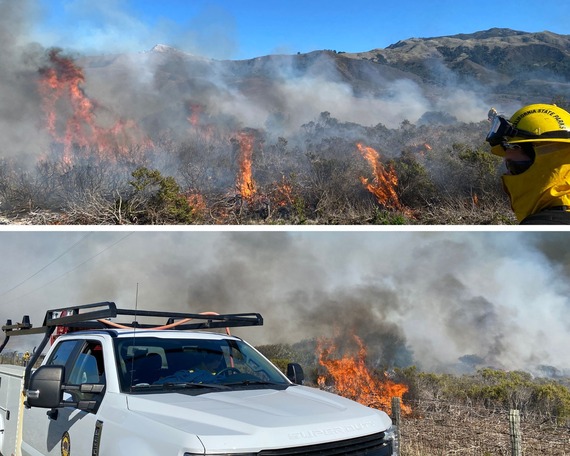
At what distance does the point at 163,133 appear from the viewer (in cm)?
1219

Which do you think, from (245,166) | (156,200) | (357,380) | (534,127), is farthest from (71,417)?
(357,380)

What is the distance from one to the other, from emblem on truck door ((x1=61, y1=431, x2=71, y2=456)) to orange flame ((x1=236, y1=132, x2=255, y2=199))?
680 cm

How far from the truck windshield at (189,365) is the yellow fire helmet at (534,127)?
2.27 meters

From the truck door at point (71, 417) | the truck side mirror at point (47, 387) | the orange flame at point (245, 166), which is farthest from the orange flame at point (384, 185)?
the truck side mirror at point (47, 387)

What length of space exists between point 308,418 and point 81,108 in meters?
10.3

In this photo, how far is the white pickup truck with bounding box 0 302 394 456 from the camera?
313 cm

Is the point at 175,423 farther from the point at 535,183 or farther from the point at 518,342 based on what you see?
the point at 518,342

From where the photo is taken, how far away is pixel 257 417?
3.25 metres

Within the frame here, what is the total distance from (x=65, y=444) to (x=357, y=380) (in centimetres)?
923

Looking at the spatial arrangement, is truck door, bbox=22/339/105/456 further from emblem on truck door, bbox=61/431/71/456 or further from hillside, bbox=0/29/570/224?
→ hillside, bbox=0/29/570/224

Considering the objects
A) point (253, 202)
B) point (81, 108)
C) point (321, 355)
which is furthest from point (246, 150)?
point (321, 355)

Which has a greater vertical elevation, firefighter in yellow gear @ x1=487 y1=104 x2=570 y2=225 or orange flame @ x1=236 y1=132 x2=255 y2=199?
orange flame @ x1=236 y1=132 x2=255 y2=199

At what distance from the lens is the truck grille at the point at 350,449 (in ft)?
10.3

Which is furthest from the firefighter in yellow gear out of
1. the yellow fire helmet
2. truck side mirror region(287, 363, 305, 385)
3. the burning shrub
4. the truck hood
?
the burning shrub
